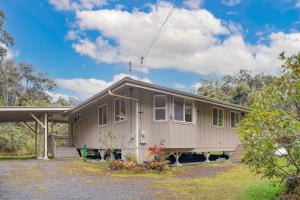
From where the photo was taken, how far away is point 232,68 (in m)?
48.1

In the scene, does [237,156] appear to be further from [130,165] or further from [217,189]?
[217,189]

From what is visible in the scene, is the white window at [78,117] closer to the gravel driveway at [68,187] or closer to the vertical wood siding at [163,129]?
the vertical wood siding at [163,129]

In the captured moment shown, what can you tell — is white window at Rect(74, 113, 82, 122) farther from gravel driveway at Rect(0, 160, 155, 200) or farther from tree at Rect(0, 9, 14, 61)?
tree at Rect(0, 9, 14, 61)

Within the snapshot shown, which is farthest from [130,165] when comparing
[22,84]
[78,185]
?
[22,84]

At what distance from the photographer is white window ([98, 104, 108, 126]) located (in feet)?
56.4

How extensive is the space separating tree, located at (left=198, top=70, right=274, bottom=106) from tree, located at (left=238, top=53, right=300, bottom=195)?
33.5m

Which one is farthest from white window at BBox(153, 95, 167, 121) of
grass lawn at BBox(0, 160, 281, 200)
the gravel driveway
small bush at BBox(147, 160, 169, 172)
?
the gravel driveway

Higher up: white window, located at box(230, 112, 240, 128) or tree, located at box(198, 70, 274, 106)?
tree, located at box(198, 70, 274, 106)

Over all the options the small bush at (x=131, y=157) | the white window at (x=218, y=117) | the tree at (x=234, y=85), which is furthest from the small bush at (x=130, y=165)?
the tree at (x=234, y=85)

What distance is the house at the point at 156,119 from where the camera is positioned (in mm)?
13578

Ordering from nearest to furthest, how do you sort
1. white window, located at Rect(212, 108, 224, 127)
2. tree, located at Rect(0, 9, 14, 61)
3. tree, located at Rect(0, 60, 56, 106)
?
white window, located at Rect(212, 108, 224, 127), tree, located at Rect(0, 9, 14, 61), tree, located at Rect(0, 60, 56, 106)

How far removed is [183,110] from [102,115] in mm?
5224

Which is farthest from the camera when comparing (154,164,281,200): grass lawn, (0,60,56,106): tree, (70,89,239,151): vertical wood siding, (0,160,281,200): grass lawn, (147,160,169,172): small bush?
(0,60,56,106): tree

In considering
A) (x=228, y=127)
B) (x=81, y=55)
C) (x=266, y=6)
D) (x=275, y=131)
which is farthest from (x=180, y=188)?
(x=81, y=55)
